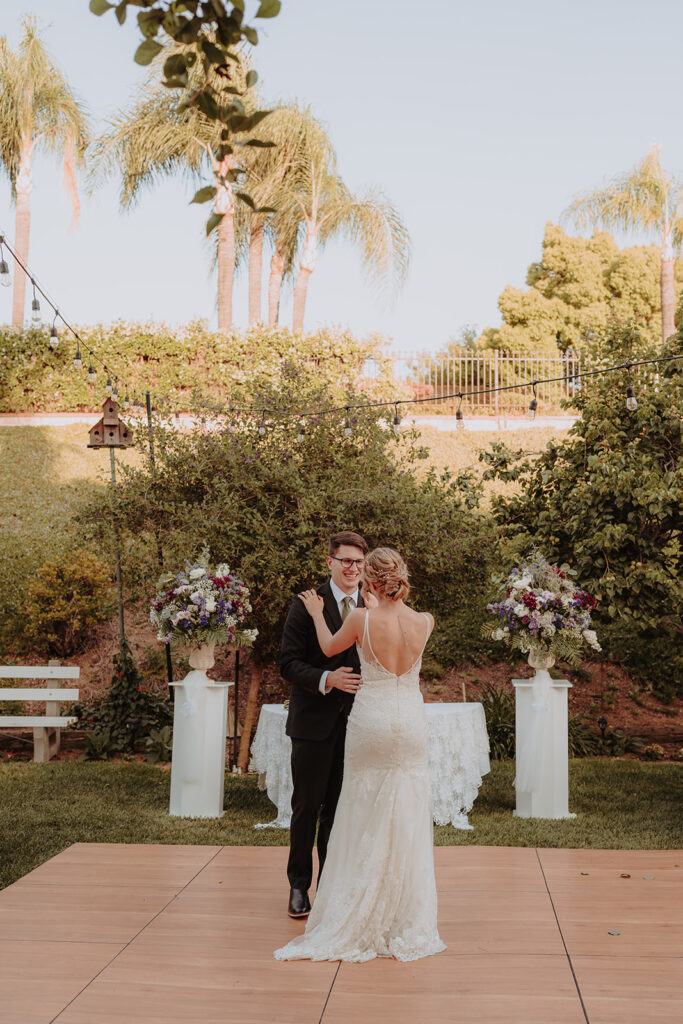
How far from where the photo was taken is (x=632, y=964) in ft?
14.7

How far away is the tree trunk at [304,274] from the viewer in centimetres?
2394

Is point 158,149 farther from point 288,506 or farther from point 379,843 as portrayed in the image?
point 379,843

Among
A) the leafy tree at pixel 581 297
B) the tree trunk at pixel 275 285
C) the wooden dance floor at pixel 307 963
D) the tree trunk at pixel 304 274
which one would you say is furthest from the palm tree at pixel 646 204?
the wooden dance floor at pixel 307 963

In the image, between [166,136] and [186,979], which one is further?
[166,136]

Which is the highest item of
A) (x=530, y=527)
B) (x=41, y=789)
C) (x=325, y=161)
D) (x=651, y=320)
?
(x=325, y=161)

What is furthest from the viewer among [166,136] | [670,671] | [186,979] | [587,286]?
[587,286]

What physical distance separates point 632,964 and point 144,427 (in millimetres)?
7357

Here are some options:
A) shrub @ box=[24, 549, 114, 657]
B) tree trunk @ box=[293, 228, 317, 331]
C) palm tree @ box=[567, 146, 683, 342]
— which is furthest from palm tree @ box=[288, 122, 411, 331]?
shrub @ box=[24, 549, 114, 657]

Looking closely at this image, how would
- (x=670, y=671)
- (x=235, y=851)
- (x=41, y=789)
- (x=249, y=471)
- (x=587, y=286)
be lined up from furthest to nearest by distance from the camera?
(x=587, y=286) → (x=670, y=671) → (x=249, y=471) → (x=41, y=789) → (x=235, y=851)

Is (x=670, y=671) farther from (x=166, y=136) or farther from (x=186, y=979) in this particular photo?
(x=166, y=136)

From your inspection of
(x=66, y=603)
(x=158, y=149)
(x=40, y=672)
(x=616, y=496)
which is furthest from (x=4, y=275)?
(x=158, y=149)

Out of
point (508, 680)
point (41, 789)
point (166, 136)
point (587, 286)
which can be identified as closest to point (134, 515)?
point (41, 789)

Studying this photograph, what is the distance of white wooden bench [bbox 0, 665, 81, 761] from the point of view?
998 centimetres

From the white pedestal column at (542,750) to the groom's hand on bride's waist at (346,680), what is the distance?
10.5 feet
